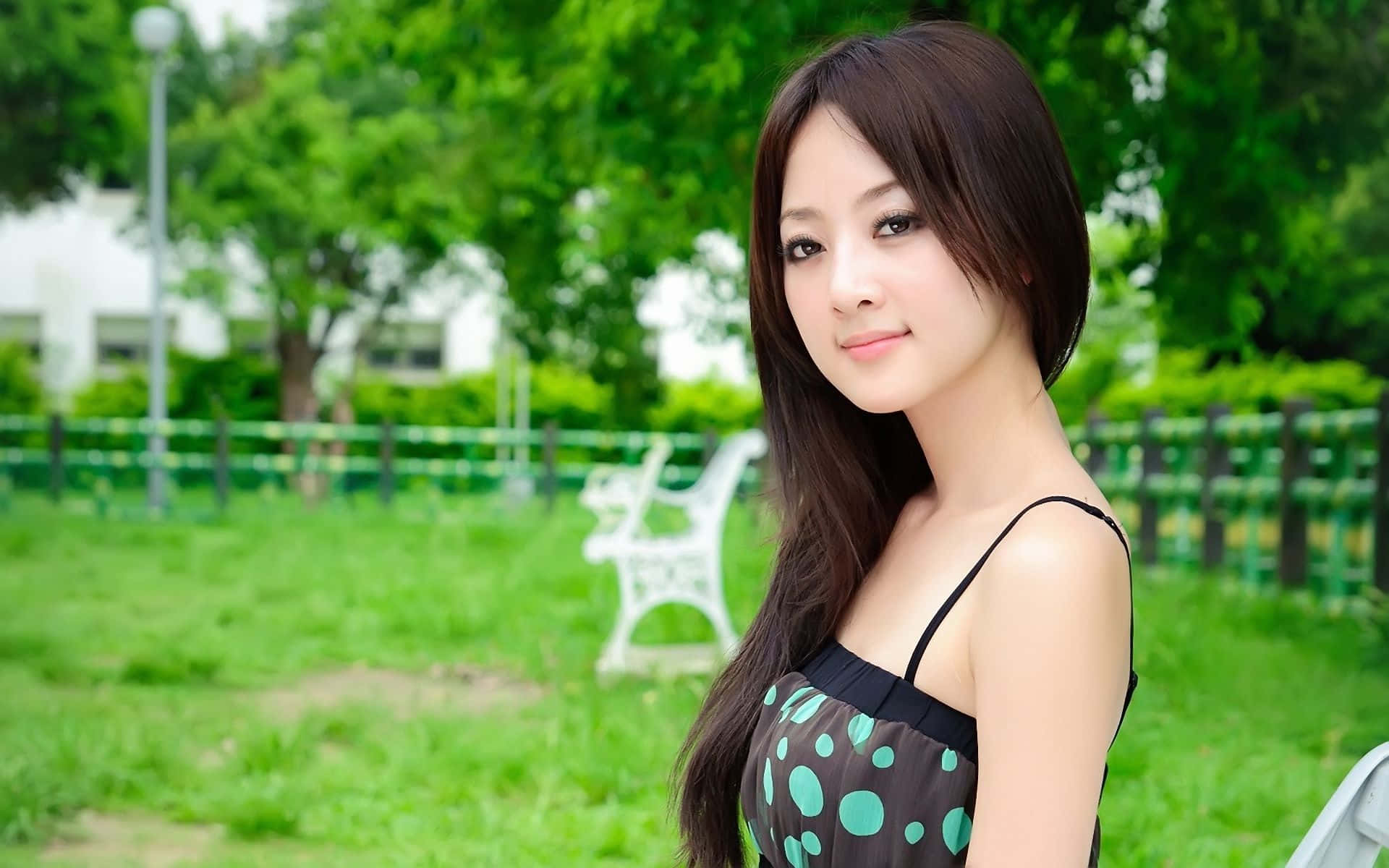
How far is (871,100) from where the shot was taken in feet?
4.53

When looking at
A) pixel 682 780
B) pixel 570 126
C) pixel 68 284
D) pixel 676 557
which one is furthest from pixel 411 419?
pixel 682 780

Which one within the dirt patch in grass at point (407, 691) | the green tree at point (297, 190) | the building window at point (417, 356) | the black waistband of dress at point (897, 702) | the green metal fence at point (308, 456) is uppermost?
the green tree at point (297, 190)

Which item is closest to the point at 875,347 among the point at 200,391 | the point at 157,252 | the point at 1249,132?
the point at 1249,132

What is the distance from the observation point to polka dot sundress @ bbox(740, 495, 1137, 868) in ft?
4.33

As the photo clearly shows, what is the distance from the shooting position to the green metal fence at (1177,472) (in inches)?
293

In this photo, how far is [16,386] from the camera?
72.4 ft

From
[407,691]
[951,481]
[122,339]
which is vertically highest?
[122,339]

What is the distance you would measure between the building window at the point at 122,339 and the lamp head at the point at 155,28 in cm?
1396

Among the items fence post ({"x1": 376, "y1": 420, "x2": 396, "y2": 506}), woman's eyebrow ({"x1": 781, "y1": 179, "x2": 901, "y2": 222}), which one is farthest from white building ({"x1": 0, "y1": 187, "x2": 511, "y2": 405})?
woman's eyebrow ({"x1": 781, "y1": 179, "x2": 901, "y2": 222})

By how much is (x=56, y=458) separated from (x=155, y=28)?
198 inches

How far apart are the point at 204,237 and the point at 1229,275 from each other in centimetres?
1631

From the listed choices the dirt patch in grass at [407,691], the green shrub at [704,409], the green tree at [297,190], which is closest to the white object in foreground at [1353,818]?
the dirt patch in grass at [407,691]

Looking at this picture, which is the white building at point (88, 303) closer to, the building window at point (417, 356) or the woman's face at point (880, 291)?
the building window at point (417, 356)

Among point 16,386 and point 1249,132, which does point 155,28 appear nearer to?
point 16,386
